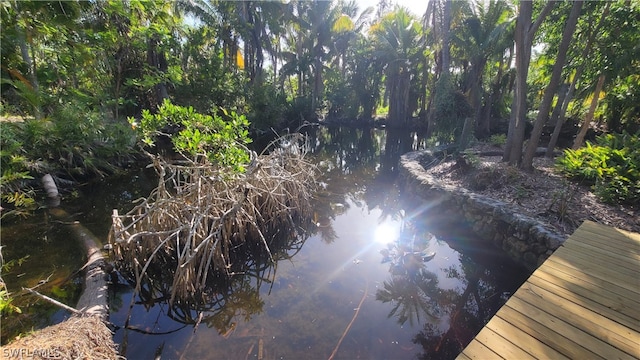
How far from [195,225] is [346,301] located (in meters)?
2.82

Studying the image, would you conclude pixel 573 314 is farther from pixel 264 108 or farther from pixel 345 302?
pixel 264 108

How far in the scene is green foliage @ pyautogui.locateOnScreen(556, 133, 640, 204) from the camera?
579cm

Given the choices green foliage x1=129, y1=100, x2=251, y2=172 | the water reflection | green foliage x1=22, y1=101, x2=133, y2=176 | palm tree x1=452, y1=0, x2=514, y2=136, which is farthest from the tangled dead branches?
palm tree x1=452, y1=0, x2=514, y2=136

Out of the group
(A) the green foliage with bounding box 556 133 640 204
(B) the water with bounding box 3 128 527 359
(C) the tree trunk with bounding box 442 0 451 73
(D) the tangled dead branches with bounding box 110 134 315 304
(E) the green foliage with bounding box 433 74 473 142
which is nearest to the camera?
(B) the water with bounding box 3 128 527 359

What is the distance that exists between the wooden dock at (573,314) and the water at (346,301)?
1423mm

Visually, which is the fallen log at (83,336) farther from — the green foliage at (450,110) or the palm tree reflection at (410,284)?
the green foliage at (450,110)

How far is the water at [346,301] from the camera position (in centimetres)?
381

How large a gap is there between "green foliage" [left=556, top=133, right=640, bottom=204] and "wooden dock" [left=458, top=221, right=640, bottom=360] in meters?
2.66

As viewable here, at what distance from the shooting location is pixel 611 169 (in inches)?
247

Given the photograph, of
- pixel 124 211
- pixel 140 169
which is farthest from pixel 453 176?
pixel 140 169

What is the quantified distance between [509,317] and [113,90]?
15.6m

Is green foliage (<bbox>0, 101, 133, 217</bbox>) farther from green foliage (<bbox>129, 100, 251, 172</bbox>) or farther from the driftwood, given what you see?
green foliage (<bbox>129, 100, 251, 172</bbox>)

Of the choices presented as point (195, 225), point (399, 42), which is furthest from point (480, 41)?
point (195, 225)

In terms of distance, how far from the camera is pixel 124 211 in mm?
7406
